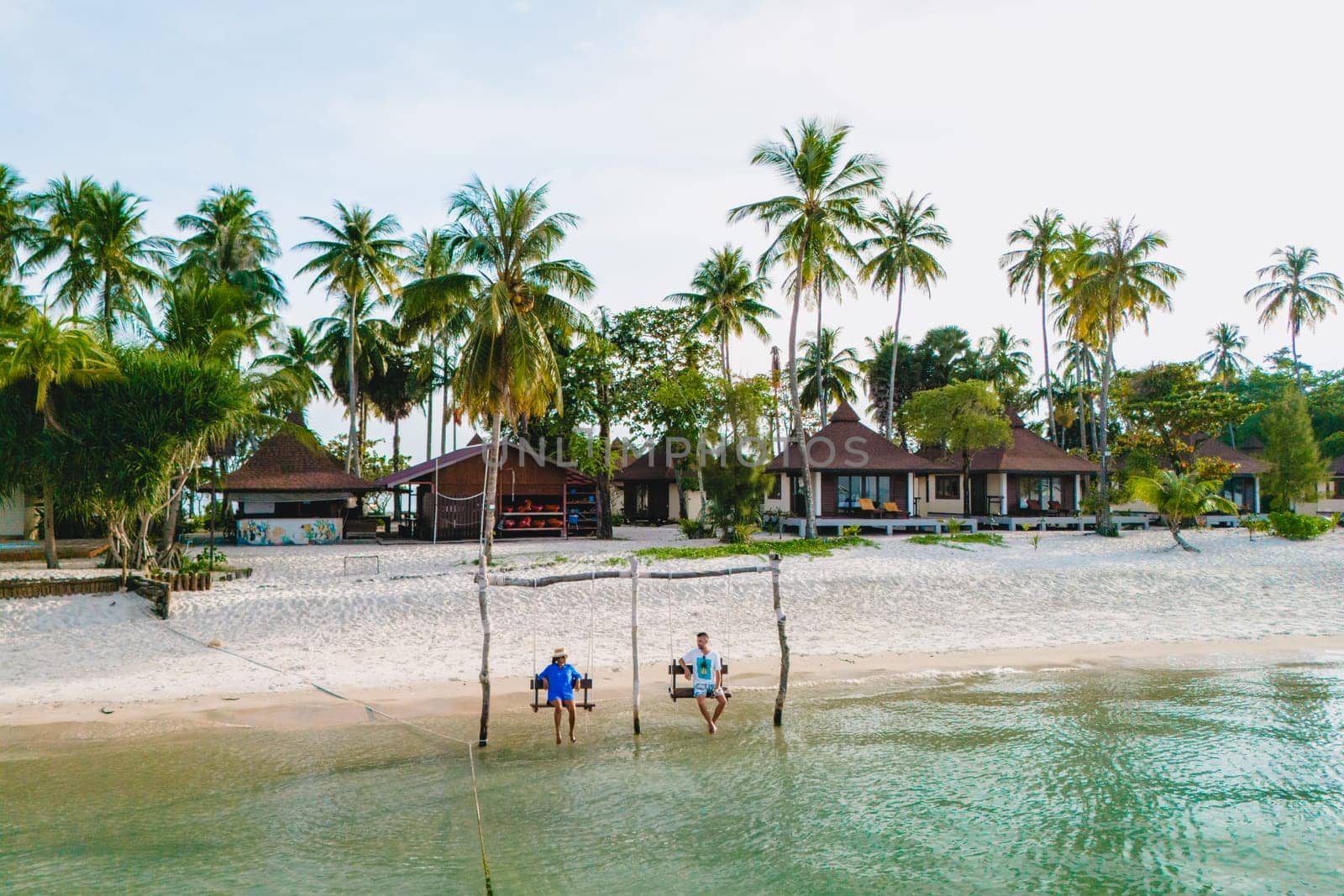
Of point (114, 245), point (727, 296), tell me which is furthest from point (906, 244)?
point (114, 245)

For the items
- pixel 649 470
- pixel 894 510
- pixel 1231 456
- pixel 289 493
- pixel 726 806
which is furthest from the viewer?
pixel 649 470

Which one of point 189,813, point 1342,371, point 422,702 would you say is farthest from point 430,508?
point 1342,371

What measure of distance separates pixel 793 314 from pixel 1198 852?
73.6ft

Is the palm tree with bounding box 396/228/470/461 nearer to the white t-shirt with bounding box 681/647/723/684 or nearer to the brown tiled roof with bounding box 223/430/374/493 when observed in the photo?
the brown tiled roof with bounding box 223/430/374/493

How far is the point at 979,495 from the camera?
39.1 metres

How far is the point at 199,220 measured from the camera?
3828 centimetres

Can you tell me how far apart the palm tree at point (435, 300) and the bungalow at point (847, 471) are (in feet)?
43.3

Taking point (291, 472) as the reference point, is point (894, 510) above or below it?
below

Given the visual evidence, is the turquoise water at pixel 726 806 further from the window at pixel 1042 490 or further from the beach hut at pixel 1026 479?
the window at pixel 1042 490

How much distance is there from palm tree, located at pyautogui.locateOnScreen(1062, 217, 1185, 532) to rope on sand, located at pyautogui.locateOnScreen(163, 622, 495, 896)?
27365 mm

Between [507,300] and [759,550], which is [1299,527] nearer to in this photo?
[759,550]

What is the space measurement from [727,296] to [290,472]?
20.1 meters

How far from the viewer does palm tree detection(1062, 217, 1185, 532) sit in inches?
1221

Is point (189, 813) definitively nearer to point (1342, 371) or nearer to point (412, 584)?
point (412, 584)
